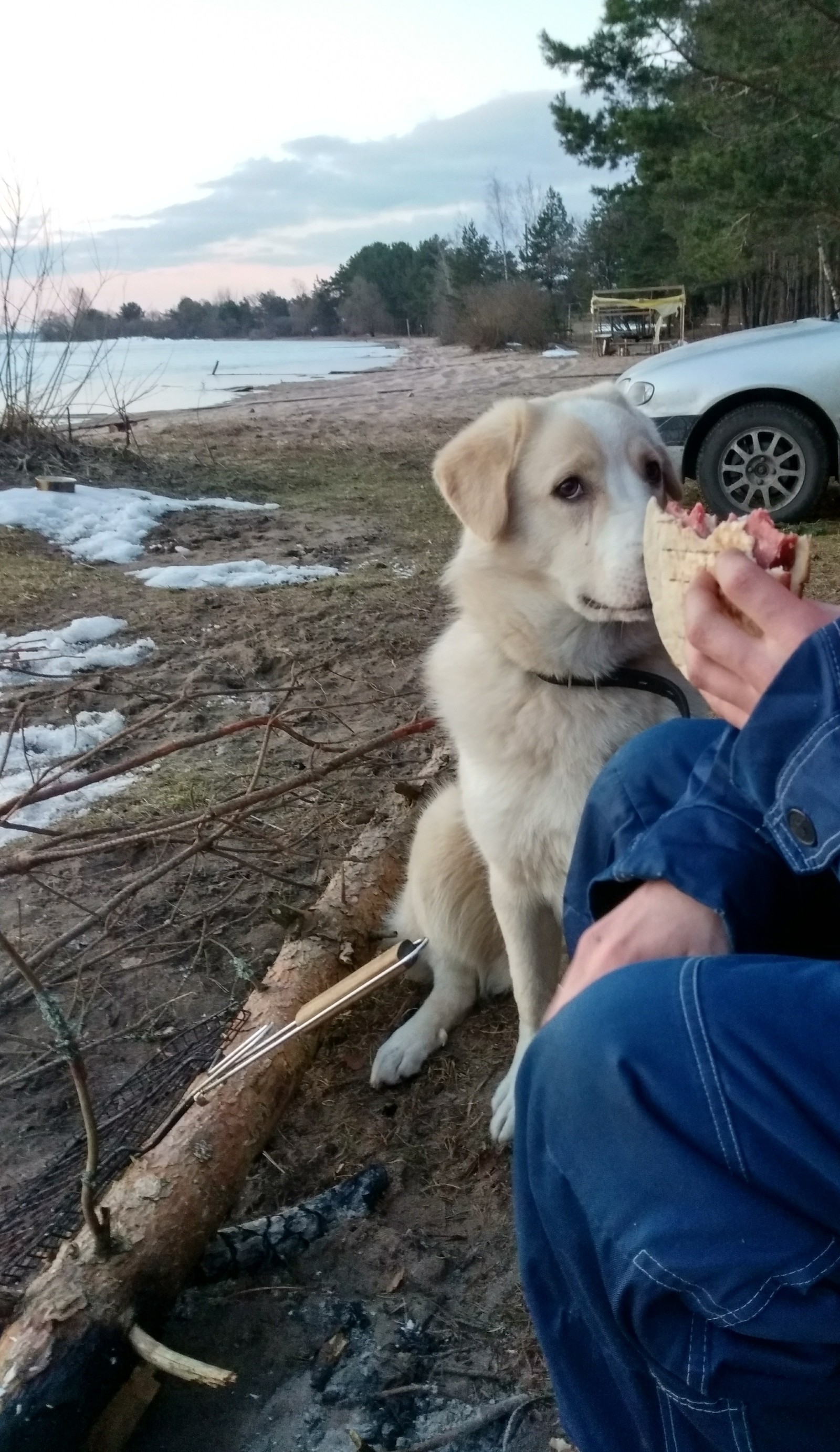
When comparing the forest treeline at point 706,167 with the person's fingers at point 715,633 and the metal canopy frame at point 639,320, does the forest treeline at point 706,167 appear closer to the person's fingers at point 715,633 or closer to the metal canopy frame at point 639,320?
the metal canopy frame at point 639,320

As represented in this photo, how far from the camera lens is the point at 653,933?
120cm

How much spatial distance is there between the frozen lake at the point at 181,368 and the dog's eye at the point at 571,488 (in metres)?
9.12

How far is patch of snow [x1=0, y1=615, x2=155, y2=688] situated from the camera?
15.8 ft

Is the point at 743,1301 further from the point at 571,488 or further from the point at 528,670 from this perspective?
the point at 571,488

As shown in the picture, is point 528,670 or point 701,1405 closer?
point 701,1405

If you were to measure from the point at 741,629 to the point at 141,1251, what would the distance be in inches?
52.6

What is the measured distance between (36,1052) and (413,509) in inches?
272

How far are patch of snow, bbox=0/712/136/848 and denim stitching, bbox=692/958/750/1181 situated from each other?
2626mm

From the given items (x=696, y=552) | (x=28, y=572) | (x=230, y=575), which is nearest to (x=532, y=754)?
(x=696, y=552)

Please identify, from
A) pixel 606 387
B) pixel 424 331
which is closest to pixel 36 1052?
pixel 606 387

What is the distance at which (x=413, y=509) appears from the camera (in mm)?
8766

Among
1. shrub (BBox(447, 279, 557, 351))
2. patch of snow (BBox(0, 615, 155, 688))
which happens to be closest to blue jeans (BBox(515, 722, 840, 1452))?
patch of snow (BBox(0, 615, 155, 688))

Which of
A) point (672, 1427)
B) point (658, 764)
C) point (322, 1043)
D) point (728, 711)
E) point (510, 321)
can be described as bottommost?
point (322, 1043)

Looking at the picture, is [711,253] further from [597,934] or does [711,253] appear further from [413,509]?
[597,934]
